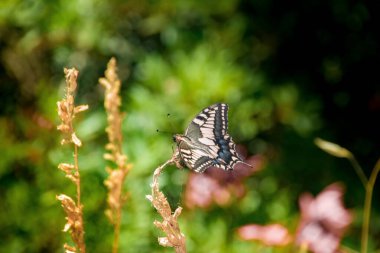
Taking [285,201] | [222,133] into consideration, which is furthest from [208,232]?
[222,133]

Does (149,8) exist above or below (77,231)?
above

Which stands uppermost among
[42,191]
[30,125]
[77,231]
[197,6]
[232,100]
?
[197,6]

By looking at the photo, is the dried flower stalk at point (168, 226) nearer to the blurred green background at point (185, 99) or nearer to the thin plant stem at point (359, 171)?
the thin plant stem at point (359, 171)

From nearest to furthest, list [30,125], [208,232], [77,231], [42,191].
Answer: [77,231] → [42,191] → [30,125] → [208,232]

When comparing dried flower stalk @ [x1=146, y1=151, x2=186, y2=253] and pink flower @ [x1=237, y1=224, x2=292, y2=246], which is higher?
pink flower @ [x1=237, y1=224, x2=292, y2=246]

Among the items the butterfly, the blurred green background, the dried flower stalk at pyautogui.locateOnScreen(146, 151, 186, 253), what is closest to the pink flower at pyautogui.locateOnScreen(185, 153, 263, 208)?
the blurred green background

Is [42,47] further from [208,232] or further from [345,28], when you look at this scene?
[345,28]

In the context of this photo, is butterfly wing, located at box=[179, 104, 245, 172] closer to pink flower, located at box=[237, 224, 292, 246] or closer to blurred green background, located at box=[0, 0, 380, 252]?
blurred green background, located at box=[0, 0, 380, 252]
